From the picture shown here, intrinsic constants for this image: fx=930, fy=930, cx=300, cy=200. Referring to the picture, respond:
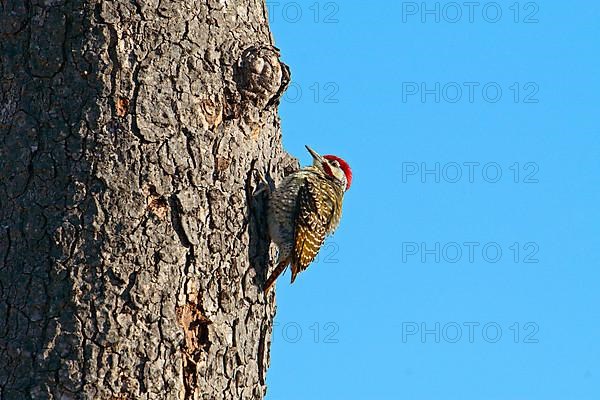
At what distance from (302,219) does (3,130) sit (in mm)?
2537

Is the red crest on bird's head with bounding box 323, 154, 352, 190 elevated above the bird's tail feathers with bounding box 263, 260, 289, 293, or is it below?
above

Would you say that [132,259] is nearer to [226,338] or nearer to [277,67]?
[226,338]

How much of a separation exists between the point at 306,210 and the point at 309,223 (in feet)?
0.31

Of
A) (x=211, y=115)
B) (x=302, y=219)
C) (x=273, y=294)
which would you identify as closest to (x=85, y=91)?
(x=211, y=115)

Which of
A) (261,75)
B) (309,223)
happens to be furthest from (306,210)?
(261,75)

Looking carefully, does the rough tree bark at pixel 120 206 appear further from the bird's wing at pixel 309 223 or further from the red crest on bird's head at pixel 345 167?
the red crest on bird's head at pixel 345 167

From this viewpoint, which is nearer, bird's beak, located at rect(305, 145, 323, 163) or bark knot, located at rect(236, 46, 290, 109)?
bark knot, located at rect(236, 46, 290, 109)

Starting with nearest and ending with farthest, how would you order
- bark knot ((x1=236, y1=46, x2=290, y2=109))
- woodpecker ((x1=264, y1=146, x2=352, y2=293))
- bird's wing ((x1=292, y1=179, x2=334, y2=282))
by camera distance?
bark knot ((x1=236, y1=46, x2=290, y2=109))
woodpecker ((x1=264, y1=146, x2=352, y2=293))
bird's wing ((x1=292, y1=179, x2=334, y2=282))

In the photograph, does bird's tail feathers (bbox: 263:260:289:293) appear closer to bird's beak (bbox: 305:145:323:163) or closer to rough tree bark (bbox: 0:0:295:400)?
rough tree bark (bbox: 0:0:295:400)

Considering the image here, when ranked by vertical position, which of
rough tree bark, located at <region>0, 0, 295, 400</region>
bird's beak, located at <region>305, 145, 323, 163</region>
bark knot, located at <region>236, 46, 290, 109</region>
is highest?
bird's beak, located at <region>305, 145, 323, 163</region>

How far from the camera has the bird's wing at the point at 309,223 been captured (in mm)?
5977

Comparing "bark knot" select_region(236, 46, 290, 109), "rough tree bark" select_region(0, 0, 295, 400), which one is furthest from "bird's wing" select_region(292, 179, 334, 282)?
"rough tree bark" select_region(0, 0, 295, 400)

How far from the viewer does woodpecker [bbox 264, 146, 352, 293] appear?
5.16 metres

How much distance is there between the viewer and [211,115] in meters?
4.40
